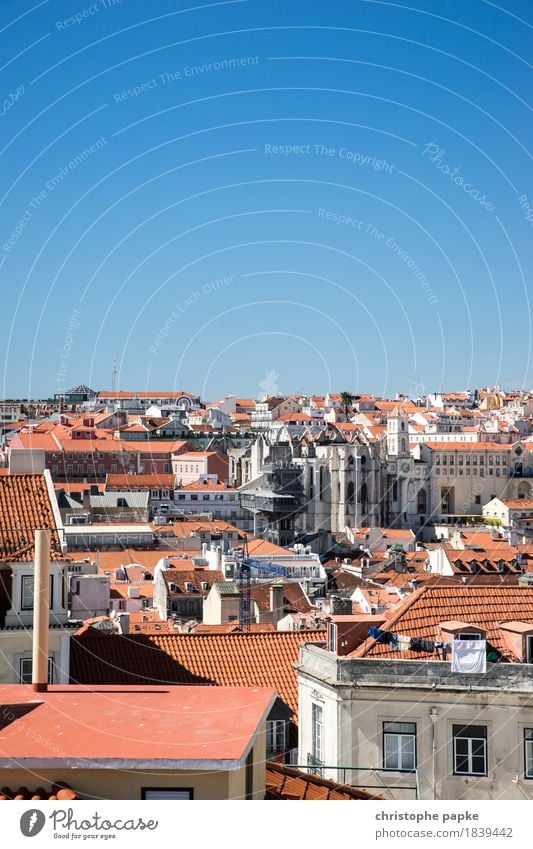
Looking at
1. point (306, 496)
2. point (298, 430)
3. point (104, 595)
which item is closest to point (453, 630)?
point (104, 595)

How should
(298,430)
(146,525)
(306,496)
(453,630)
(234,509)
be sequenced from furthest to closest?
1. (298,430)
2. (306,496)
3. (234,509)
4. (146,525)
5. (453,630)

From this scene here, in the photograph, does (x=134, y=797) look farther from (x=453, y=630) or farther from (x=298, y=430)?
(x=298, y=430)

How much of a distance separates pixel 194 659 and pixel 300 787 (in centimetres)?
339

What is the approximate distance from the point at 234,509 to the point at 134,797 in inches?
1531

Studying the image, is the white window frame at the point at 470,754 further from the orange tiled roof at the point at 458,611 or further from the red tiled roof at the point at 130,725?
the red tiled roof at the point at 130,725

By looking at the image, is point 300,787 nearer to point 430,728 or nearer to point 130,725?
point 130,725

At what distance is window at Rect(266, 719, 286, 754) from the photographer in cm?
761

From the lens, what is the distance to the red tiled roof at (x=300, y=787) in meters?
4.73

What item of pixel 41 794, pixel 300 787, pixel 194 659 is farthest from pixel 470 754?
pixel 41 794

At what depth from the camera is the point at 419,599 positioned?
7.67 metres

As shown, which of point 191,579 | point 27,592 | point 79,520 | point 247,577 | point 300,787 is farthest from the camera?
point 79,520

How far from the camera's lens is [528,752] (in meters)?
6.57

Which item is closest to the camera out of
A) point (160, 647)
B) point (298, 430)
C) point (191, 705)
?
point (191, 705)

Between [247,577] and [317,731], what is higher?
[317,731]
